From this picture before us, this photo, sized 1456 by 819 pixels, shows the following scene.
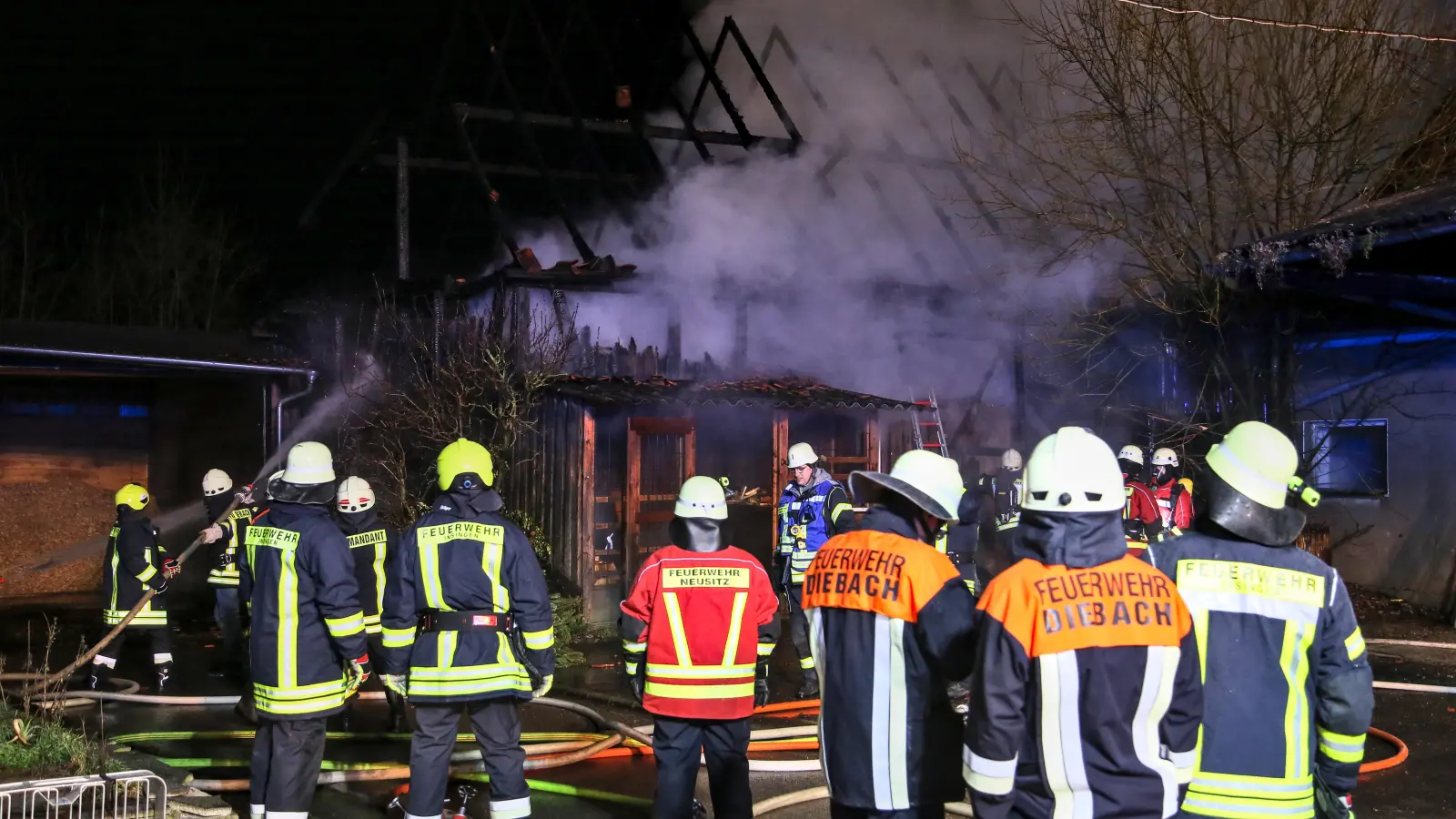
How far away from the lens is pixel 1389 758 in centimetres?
595

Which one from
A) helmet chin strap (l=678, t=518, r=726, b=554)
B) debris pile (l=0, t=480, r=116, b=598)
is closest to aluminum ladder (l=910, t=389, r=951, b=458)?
helmet chin strap (l=678, t=518, r=726, b=554)

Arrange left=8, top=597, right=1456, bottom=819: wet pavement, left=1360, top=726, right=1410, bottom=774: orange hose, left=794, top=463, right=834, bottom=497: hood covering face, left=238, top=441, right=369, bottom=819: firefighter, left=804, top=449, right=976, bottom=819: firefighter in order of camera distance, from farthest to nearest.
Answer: left=794, top=463, right=834, bottom=497: hood covering face
left=1360, top=726, right=1410, bottom=774: orange hose
left=8, top=597, right=1456, bottom=819: wet pavement
left=238, top=441, right=369, bottom=819: firefighter
left=804, top=449, right=976, bottom=819: firefighter

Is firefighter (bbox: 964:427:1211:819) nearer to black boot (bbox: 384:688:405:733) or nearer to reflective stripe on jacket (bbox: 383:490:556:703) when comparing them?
reflective stripe on jacket (bbox: 383:490:556:703)

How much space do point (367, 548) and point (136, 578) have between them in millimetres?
2805

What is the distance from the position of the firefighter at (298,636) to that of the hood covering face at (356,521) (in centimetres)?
218

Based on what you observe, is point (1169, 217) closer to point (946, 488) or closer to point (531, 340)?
point (531, 340)

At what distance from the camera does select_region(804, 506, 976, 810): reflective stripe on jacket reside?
10.3 ft

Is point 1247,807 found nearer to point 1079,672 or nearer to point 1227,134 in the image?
point 1079,672

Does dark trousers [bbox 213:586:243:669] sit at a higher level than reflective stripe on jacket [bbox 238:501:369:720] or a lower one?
lower

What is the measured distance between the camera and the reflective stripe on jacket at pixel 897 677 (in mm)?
3146

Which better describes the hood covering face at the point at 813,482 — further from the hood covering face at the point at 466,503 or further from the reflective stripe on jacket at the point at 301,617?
the reflective stripe on jacket at the point at 301,617

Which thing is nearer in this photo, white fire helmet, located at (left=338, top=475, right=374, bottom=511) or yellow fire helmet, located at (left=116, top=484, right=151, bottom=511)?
white fire helmet, located at (left=338, top=475, right=374, bottom=511)

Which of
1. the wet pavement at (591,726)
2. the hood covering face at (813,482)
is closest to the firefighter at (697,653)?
the wet pavement at (591,726)

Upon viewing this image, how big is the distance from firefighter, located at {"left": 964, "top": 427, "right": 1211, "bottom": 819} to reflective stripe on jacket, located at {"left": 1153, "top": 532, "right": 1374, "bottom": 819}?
282 millimetres
